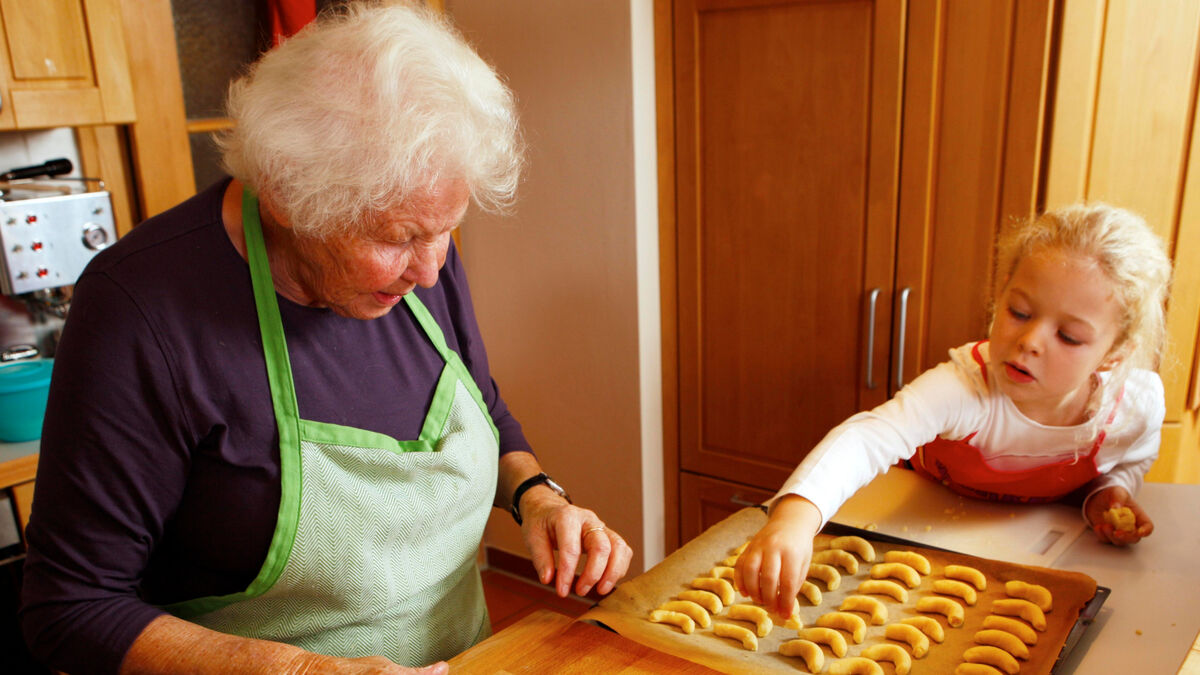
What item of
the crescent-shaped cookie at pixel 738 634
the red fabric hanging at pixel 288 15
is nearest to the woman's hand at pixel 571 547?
the crescent-shaped cookie at pixel 738 634

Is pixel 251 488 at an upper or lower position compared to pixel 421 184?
lower

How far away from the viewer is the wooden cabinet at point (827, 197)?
1.73 metres

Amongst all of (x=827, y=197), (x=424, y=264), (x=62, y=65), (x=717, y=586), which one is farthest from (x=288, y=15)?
(x=717, y=586)

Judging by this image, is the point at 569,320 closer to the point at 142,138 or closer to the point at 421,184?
the point at 142,138

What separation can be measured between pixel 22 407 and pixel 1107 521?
5.81 ft

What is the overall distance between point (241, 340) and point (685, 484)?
5.31ft

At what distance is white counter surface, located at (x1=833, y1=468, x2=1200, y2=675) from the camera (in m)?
0.98

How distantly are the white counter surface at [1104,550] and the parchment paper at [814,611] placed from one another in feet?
0.11

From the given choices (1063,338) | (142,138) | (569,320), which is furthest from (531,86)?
(1063,338)

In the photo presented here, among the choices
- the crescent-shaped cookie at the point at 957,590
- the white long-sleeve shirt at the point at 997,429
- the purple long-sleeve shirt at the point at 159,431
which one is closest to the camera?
the purple long-sleeve shirt at the point at 159,431

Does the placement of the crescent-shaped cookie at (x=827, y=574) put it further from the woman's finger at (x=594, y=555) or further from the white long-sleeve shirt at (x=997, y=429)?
the woman's finger at (x=594, y=555)

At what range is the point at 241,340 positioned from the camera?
937 mm

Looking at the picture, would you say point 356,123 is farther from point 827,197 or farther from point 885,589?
point 827,197

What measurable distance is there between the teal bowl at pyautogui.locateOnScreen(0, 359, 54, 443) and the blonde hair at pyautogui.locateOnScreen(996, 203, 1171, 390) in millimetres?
1681
